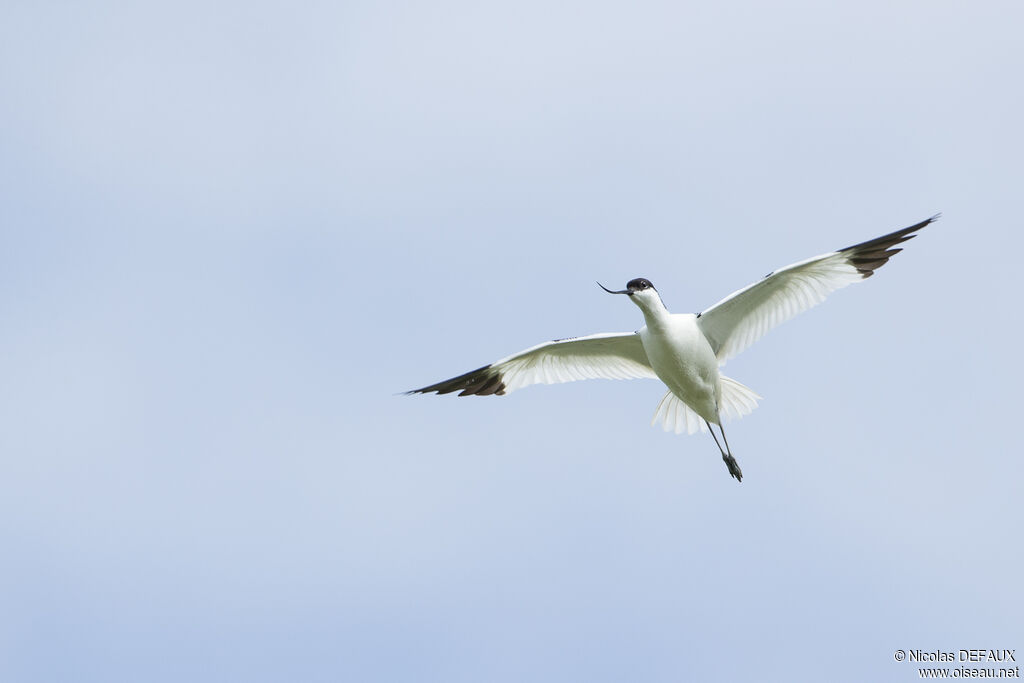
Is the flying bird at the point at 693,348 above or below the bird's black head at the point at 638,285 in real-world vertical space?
below

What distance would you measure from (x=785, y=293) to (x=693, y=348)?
1.34 m

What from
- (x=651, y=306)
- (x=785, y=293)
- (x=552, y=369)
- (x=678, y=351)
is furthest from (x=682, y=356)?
(x=552, y=369)

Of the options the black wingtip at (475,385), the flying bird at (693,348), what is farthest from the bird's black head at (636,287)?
the black wingtip at (475,385)

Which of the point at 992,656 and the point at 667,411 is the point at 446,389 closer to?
the point at 667,411

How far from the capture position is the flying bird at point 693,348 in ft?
43.0

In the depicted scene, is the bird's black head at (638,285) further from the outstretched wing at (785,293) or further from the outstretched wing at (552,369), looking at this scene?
the outstretched wing at (552,369)

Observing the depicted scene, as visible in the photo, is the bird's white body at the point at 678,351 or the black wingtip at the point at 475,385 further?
the black wingtip at the point at 475,385

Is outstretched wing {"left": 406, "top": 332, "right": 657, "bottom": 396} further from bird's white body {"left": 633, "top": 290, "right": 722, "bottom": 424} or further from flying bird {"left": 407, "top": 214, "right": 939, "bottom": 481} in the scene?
bird's white body {"left": 633, "top": 290, "right": 722, "bottom": 424}

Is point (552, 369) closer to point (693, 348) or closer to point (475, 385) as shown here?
point (475, 385)

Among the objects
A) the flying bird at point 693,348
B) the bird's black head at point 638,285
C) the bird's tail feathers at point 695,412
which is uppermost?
the bird's black head at point 638,285

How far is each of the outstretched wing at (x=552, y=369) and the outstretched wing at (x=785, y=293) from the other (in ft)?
3.59

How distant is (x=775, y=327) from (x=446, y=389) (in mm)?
4236

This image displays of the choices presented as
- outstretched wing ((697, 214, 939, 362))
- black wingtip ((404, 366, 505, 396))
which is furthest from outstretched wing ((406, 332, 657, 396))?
outstretched wing ((697, 214, 939, 362))

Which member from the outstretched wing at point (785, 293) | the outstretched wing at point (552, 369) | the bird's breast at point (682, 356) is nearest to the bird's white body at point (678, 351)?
the bird's breast at point (682, 356)
